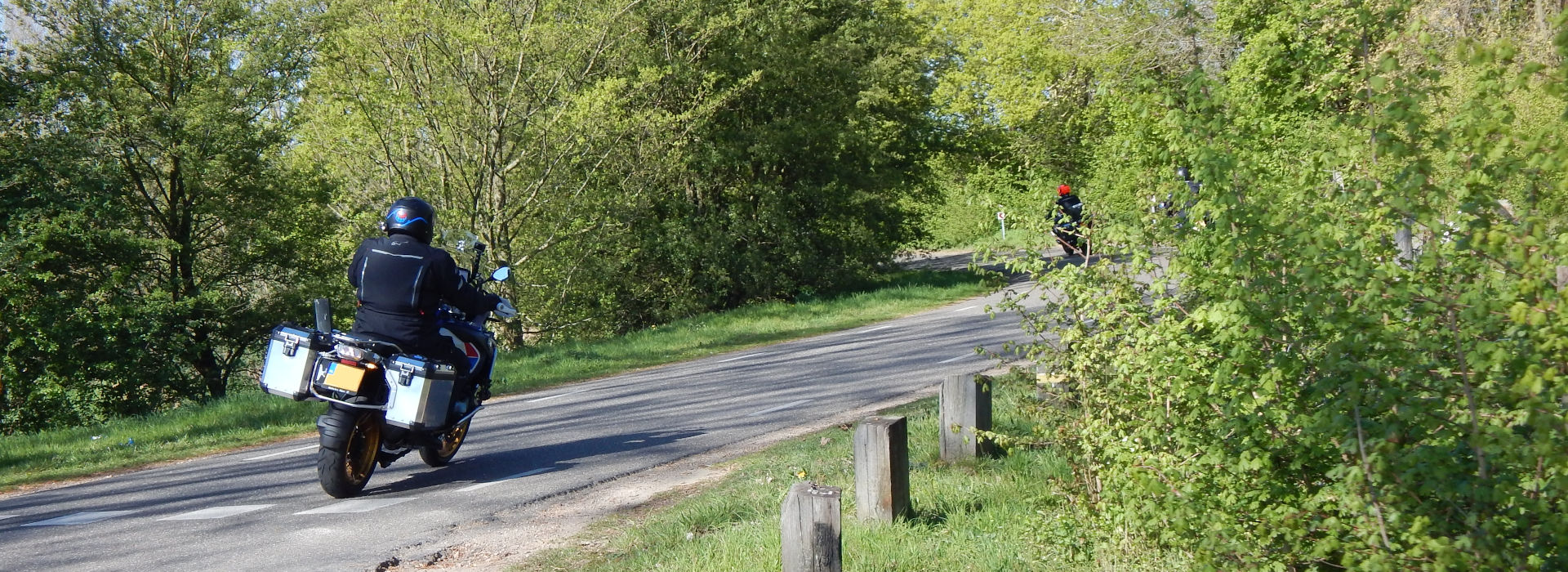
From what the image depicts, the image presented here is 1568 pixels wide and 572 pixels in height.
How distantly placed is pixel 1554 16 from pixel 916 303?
856 inches

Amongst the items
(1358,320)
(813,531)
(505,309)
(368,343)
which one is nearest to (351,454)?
(368,343)

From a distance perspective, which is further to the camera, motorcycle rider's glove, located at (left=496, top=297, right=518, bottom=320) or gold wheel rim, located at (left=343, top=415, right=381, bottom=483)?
motorcycle rider's glove, located at (left=496, top=297, right=518, bottom=320)

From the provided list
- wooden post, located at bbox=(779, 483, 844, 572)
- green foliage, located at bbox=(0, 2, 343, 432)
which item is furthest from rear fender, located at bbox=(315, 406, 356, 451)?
green foliage, located at bbox=(0, 2, 343, 432)

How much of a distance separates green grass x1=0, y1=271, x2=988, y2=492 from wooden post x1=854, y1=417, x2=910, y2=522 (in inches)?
48.7

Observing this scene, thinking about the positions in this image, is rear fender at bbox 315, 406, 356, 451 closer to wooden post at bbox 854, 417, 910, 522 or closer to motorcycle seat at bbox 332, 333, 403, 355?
motorcycle seat at bbox 332, 333, 403, 355

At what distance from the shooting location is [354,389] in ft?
22.4

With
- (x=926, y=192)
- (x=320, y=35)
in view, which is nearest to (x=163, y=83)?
(x=320, y=35)

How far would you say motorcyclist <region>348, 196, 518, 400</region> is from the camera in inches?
279

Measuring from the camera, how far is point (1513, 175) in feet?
12.0

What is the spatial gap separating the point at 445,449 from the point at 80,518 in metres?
2.24

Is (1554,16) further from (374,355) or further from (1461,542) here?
(374,355)

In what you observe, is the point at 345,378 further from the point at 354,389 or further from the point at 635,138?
the point at 635,138

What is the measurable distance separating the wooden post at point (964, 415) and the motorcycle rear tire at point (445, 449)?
129 inches

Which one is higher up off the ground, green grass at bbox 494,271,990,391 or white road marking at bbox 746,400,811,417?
white road marking at bbox 746,400,811,417
